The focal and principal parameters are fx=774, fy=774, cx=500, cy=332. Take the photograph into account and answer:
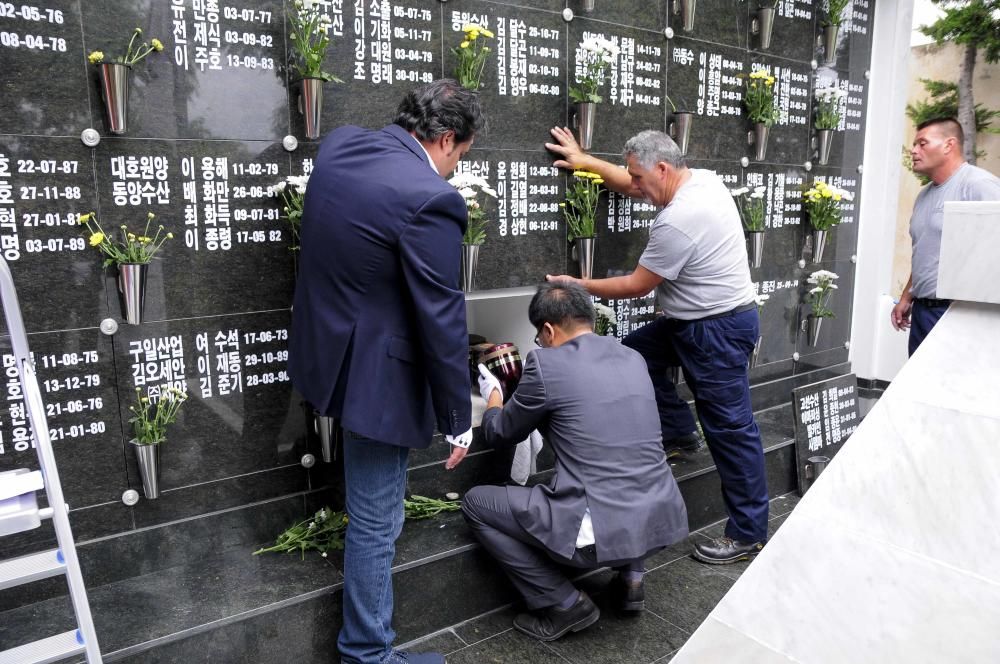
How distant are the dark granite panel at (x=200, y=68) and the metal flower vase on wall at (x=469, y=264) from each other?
0.87 metres

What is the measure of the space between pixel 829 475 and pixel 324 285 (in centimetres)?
139

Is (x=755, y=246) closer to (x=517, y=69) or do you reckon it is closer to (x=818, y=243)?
(x=818, y=243)

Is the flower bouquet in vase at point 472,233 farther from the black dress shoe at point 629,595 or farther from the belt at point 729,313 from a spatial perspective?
the black dress shoe at point 629,595

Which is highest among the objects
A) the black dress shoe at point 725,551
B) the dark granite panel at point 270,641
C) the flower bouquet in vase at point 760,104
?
the flower bouquet in vase at point 760,104

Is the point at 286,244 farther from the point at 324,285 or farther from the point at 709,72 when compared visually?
the point at 709,72

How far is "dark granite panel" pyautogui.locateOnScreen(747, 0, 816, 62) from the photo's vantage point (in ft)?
14.6

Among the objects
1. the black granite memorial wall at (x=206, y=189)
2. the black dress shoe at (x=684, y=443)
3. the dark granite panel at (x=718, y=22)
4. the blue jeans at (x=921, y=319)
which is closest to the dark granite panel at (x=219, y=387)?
the black granite memorial wall at (x=206, y=189)

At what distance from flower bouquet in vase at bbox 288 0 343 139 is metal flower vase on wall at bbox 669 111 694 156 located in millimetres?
1889

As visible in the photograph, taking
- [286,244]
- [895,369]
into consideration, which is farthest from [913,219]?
[286,244]

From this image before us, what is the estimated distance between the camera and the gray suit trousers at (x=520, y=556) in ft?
8.86

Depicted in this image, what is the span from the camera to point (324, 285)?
7.20ft

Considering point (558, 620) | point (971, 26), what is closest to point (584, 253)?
point (558, 620)

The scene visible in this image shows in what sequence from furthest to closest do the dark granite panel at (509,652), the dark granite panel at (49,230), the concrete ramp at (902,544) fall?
the dark granite panel at (509,652) < the dark granite panel at (49,230) < the concrete ramp at (902,544)

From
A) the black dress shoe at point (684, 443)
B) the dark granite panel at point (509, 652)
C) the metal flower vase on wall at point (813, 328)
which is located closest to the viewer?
the dark granite panel at point (509, 652)
